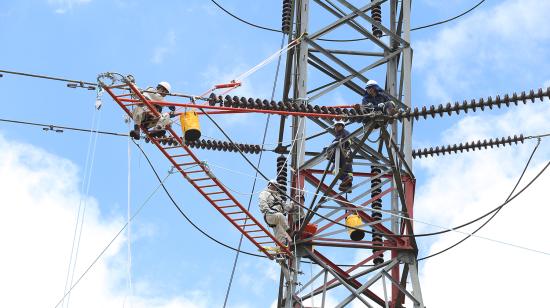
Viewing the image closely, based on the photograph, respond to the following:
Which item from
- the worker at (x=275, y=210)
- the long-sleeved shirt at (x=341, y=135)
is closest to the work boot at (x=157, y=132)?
the worker at (x=275, y=210)

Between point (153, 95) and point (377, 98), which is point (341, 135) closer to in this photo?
point (377, 98)

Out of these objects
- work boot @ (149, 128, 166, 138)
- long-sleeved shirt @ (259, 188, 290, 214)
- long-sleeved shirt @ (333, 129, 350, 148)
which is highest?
long-sleeved shirt @ (333, 129, 350, 148)

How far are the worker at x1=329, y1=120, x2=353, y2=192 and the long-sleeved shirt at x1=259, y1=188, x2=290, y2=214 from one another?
104 centimetres

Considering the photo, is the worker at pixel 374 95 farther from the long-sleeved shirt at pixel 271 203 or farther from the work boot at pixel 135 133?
the work boot at pixel 135 133

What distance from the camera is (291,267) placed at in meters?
18.5

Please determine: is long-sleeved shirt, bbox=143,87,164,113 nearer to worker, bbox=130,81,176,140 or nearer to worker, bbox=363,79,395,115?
worker, bbox=130,81,176,140

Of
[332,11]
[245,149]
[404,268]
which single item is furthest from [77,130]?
[404,268]

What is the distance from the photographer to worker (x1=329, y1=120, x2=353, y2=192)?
18328mm

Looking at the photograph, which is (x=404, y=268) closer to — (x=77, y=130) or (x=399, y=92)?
(x=399, y=92)

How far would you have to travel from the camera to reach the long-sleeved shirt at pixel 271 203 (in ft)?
61.0

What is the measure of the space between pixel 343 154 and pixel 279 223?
1.48 m

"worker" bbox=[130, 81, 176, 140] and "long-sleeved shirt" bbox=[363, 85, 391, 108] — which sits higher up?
"long-sleeved shirt" bbox=[363, 85, 391, 108]

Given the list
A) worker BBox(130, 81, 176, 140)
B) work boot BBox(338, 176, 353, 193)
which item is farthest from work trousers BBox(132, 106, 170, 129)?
work boot BBox(338, 176, 353, 193)

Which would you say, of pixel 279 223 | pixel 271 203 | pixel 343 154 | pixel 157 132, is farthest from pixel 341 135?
pixel 157 132
